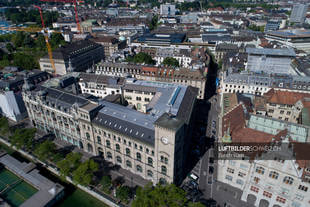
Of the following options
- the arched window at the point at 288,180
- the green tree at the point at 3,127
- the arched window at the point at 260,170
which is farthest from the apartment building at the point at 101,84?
the arched window at the point at 288,180

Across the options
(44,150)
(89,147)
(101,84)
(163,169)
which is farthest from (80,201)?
(101,84)

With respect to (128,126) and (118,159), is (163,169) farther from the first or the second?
(118,159)

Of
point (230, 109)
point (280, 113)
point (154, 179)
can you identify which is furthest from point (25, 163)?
point (280, 113)

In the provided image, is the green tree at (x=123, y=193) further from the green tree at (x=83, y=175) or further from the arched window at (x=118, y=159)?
the arched window at (x=118, y=159)

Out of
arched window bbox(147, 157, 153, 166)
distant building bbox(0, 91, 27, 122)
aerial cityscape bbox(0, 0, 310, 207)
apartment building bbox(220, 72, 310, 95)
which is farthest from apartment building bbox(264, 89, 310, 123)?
distant building bbox(0, 91, 27, 122)

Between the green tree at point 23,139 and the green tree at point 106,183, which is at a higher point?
the green tree at point 23,139

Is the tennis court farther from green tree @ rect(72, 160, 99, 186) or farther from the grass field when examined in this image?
green tree @ rect(72, 160, 99, 186)

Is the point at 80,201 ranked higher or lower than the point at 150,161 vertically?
lower

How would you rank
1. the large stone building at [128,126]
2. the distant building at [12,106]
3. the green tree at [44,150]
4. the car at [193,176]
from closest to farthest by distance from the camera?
the large stone building at [128,126], the car at [193,176], the green tree at [44,150], the distant building at [12,106]
